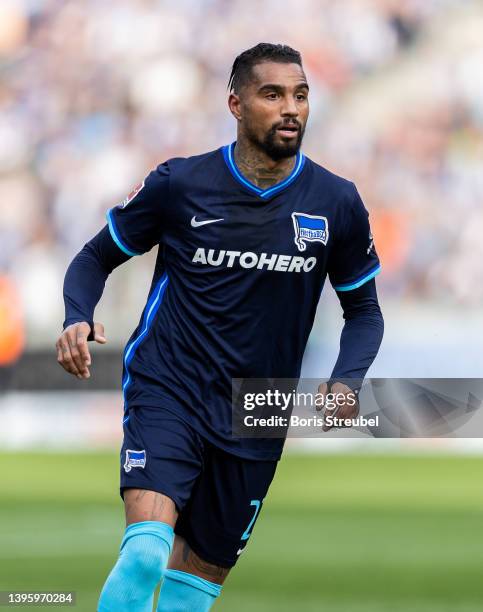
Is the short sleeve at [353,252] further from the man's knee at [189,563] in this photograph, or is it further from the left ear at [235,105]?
the man's knee at [189,563]

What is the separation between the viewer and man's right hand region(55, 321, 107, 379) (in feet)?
15.6

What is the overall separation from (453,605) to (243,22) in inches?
607

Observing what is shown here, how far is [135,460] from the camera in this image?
4.90 m

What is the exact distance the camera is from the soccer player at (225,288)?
202 inches

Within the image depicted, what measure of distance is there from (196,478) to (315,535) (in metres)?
6.02

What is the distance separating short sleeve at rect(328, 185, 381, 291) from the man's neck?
31cm

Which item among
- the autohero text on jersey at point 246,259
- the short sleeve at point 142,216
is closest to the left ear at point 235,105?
the short sleeve at point 142,216

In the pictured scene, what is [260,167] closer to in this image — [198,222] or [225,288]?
[198,222]

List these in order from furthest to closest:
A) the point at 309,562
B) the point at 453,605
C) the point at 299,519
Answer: the point at 299,519
the point at 309,562
the point at 453,605

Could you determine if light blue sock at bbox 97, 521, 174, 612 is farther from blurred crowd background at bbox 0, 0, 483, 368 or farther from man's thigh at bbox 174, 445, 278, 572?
blurred crowd background at bbox 0, 0, 483, 368

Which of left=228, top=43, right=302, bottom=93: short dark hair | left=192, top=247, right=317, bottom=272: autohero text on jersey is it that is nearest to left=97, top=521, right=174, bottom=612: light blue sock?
left=192, top=247, right=317, bottom=272: autohero text on jersey

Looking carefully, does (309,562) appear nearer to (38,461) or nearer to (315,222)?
(315,222)

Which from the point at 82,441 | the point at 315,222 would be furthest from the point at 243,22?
the point at 315,222

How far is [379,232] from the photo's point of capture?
20516 millimetres
